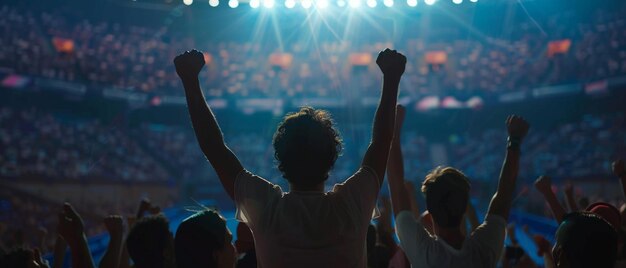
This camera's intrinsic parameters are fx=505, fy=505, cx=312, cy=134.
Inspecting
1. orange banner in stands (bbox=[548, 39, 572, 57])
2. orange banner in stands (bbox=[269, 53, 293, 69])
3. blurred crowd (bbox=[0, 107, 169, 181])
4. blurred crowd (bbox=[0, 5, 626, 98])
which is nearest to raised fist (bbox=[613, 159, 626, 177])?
blurred crowd (bbox=[0, 107, 169, 181])

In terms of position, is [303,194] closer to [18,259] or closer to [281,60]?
[18,259]

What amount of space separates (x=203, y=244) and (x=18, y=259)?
128 centimetres

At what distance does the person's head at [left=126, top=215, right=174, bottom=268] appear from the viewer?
2.23 m

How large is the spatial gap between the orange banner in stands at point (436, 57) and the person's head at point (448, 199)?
31.9m

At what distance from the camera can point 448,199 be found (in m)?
2.32

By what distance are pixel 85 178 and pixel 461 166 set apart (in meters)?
20.1

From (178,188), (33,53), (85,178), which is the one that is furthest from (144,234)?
(33,53)

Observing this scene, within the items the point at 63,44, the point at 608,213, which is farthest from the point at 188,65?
the point at 63,44

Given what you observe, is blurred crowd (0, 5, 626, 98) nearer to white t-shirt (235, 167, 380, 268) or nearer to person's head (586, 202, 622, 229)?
person's head (586, 202, 622, 229)

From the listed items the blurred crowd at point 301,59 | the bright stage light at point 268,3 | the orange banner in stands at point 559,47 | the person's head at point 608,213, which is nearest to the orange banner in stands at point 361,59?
the blurred crowd at point 301,59

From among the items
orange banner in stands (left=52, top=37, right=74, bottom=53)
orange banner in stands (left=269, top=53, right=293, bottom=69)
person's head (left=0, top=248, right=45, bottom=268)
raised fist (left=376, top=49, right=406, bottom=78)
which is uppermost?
orange banner in stands (left=269, top=53, right=293, bottom=69)

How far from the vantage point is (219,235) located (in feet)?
6.70

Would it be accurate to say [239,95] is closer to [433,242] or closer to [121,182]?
[121,182]

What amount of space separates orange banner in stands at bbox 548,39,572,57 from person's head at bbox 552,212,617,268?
30.6 meters
